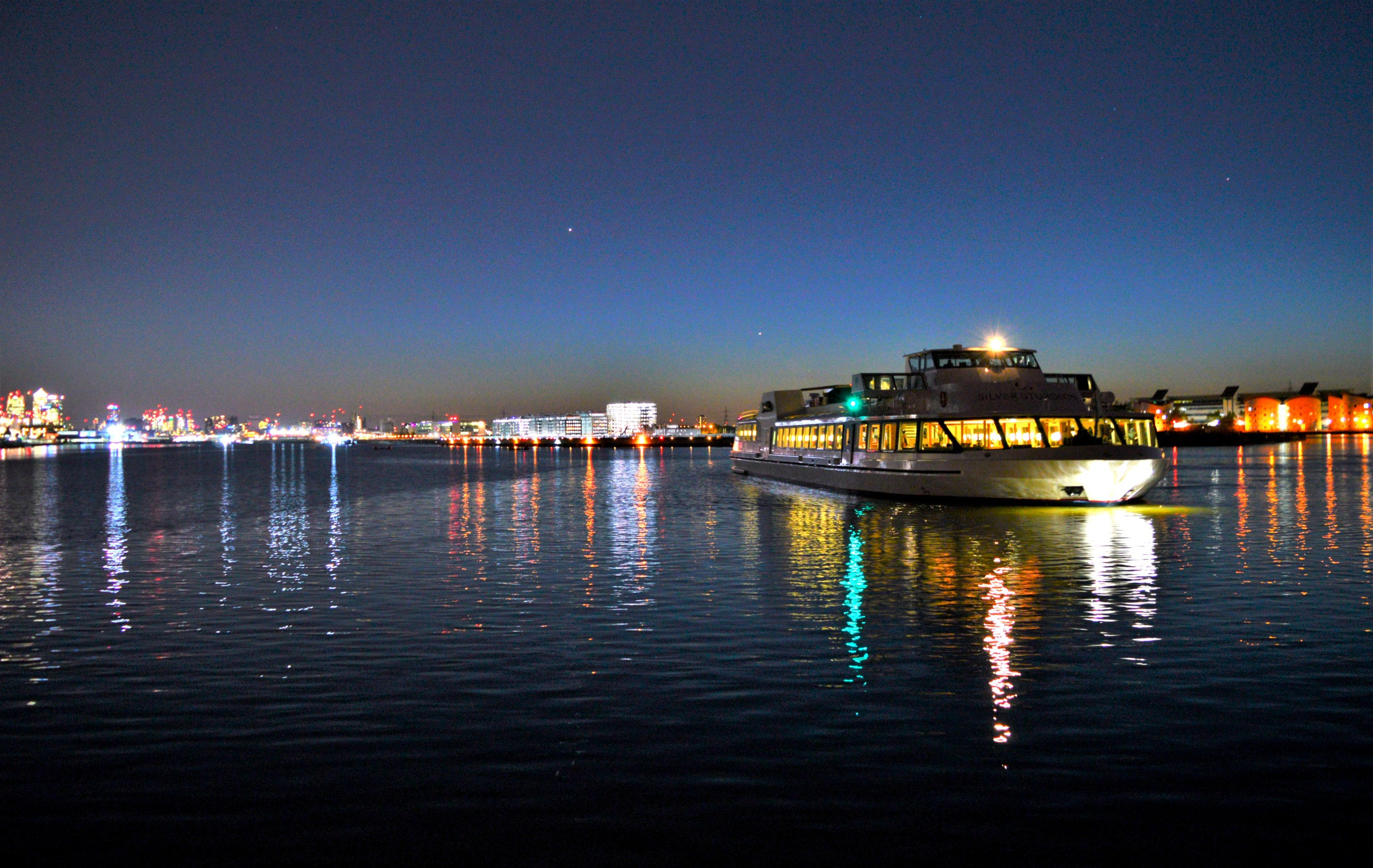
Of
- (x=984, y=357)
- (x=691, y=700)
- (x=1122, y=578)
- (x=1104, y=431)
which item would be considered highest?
(x=984, y=357)

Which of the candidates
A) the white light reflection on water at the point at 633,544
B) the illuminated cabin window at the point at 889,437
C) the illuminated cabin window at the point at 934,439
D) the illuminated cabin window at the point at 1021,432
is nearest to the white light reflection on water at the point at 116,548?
the white light reflection on water at the point at 633,544

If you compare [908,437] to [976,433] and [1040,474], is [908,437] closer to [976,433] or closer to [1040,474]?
[976,433]

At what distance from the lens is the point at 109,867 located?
7180mm

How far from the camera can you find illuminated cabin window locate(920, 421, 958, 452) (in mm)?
44250

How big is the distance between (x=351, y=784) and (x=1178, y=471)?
282 ft

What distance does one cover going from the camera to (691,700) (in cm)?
1154

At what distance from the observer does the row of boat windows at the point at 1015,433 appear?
139 ft

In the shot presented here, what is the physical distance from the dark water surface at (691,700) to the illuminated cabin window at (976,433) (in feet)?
47.7

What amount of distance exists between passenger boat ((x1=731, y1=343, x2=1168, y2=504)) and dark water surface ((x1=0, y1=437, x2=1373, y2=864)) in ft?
41.1

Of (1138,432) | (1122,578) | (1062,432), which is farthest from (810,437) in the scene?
(1122,578)

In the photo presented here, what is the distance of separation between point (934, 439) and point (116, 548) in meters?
32.4

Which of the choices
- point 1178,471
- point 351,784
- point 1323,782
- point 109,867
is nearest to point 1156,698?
point 1323,782

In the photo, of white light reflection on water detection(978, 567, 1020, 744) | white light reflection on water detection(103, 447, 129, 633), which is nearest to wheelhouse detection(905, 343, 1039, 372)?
white light reflection on water detection(978, 567, 1020, 744)

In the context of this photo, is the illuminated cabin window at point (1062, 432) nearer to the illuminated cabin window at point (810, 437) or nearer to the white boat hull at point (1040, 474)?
the white boat hull at point (1040, 474)
